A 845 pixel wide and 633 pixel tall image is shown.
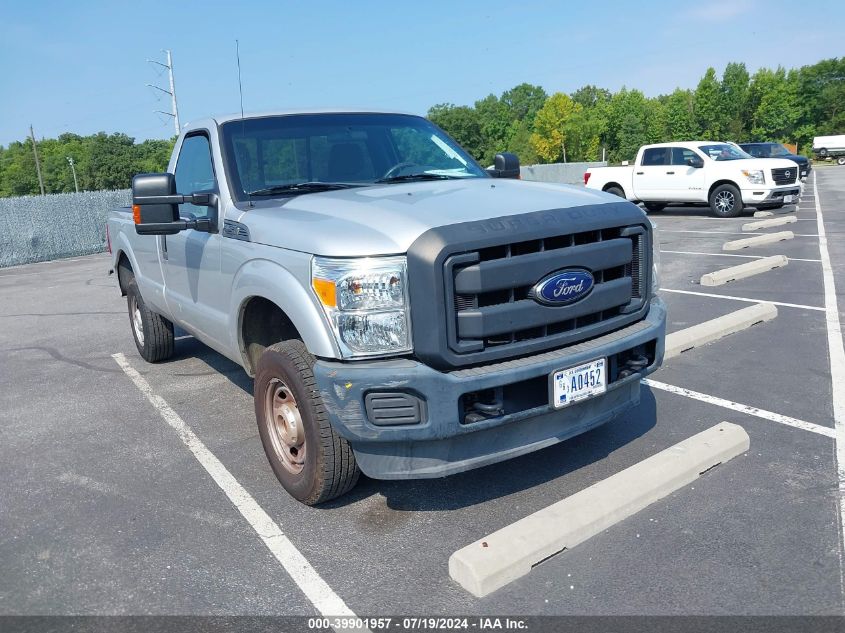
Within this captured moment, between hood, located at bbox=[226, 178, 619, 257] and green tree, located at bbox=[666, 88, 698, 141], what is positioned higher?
green tree, located at bbox=[666, 88, 698, 141]

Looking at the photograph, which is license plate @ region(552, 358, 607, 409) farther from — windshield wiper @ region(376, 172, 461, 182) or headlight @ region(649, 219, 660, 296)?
windshield wiper @ region(376, 172, 461, 182)

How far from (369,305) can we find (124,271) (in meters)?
4.76

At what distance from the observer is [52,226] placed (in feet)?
66.0

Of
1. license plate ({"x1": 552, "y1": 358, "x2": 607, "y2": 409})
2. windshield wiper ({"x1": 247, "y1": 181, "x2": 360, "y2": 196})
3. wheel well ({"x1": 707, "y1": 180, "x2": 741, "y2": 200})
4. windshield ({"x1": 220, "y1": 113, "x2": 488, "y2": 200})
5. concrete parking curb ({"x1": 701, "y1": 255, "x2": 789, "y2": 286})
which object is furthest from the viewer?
wheel well ({"x1": 707, "y1": 180, "x2": 741, "y2": 200})

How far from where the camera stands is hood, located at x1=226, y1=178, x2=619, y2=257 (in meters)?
3.11

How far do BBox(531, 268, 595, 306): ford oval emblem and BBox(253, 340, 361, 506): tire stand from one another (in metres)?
1.12

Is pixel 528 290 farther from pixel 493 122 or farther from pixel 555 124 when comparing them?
pixel 493 122

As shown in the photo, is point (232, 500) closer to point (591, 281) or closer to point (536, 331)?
point (536, 331)

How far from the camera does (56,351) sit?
7613 mm

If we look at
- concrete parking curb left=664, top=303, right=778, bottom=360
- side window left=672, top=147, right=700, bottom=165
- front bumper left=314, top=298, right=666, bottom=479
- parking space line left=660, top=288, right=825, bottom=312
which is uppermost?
side window left=672, top=147, right=700, bottom=165

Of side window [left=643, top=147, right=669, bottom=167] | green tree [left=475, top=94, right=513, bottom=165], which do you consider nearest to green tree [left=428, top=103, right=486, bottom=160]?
green tree [left=475, top=94, right=513, bottom=165]

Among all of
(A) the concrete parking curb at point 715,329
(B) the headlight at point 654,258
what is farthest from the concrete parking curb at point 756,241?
(B) the headlight at point 654,258

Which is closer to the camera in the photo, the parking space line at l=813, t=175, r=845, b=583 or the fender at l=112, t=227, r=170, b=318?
the parking space line at l=813, t=175, r=845, b=583

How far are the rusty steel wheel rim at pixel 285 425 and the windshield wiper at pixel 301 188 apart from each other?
1.20 meters
